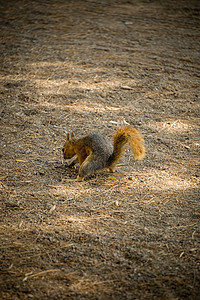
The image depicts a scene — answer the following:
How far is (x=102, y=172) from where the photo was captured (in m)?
2.91

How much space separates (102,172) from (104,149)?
27 cm

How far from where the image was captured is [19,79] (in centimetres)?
460

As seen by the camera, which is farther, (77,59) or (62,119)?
(77,59)

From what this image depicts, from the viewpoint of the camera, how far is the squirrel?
103 inches

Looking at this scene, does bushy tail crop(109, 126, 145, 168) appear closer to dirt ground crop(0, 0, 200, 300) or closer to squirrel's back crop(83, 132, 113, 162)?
squirrel's back crop(83, 132, 113, 162)

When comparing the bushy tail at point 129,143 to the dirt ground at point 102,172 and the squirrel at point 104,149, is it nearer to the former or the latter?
the squirrel at point 104,149

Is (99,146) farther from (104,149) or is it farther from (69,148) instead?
(69,148)

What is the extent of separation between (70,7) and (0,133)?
5.52 metres

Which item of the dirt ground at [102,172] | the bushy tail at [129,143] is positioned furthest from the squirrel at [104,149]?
the dirt ground at [102,172]

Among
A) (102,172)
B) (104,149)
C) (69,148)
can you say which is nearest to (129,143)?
(104,149)

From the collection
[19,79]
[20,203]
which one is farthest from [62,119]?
[20,203]

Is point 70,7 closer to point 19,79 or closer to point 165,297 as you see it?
point 19,79

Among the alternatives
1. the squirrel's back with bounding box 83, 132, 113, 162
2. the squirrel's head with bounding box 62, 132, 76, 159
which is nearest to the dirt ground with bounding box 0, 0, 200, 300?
the squirrel's head with bounding box 62, 132, 76, 159

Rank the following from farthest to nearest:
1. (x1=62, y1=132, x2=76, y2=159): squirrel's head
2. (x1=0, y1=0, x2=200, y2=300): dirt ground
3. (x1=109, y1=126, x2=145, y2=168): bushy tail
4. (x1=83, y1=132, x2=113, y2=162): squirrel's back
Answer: (x1=62, y1=132, x2=76, y2=159): squirrel's head < (x1=83, y1=132, x2=113, y2=162): squirrel's back < (x1=109, y1=126, x2=145, y2=168): bushy tail < (x1=0, y1=0, x2=200, y2=300): dirt ground
